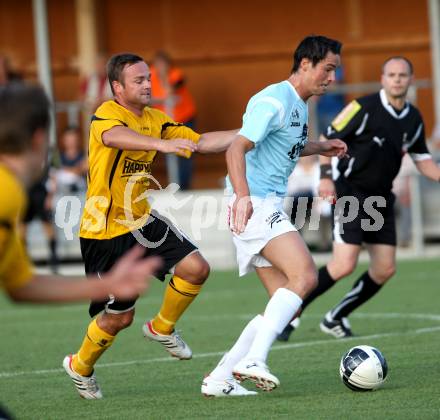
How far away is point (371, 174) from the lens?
30.9 feet

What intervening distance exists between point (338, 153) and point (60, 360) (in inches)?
113

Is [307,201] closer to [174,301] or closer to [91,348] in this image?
[174,301]

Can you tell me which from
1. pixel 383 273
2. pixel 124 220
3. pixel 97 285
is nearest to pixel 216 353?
pixel 383 273

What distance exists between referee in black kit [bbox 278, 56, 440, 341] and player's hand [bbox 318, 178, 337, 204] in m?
0.07

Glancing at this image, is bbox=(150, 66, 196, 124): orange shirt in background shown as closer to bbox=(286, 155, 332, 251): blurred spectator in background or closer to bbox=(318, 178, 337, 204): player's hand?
bbox=(286, 155, 332, 251): blurred spectator in background

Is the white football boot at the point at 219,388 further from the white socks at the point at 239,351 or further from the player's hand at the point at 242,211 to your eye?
the player's hand at the point at 242,211

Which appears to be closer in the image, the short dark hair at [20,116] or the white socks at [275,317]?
the short dark hair at [20,116]

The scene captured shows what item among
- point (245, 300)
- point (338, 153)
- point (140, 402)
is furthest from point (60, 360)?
point (245, 300)

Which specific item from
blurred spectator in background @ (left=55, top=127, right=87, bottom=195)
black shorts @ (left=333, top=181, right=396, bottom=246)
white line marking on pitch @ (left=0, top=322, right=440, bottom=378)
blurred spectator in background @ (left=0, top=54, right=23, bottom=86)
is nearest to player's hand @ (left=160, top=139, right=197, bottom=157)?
white line marking on pitch @ (left=0, top=322, right=440, bottom=378)

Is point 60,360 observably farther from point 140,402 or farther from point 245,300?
point 245,300

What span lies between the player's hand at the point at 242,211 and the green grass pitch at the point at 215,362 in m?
1.04

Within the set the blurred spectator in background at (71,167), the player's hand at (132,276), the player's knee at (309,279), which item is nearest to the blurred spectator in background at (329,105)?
the blurred spectator in background at (71,167)

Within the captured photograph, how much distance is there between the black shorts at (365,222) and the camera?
9297 mm

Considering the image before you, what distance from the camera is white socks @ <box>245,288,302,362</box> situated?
21.6ft
